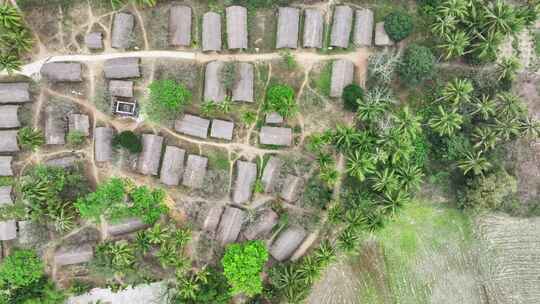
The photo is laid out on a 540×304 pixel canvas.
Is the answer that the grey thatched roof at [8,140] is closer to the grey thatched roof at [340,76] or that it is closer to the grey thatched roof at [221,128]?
the grey thatched roof at [221,128]

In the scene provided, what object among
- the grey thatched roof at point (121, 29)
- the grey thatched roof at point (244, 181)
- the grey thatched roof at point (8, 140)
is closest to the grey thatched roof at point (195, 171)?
the grey thatched roof at point (244, 181)

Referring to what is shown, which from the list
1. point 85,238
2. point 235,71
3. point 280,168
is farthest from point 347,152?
point 85,238

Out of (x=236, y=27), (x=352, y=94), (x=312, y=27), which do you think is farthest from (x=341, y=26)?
(x=236, y=27)

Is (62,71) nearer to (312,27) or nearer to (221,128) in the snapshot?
(221,128)

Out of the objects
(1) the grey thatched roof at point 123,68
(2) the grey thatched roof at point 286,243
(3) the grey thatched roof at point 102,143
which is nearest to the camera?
(3) the grey thatched roof at point 102,143

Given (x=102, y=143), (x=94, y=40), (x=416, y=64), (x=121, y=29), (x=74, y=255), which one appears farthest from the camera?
(x=121, y=29)

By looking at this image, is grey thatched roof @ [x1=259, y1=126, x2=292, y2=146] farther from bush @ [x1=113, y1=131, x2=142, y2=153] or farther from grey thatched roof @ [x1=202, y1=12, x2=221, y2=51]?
bush @ [x1=113, y1=131, x2=142, y2=153]

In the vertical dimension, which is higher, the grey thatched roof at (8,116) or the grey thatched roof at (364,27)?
the grey thatched roof at (364,27)
